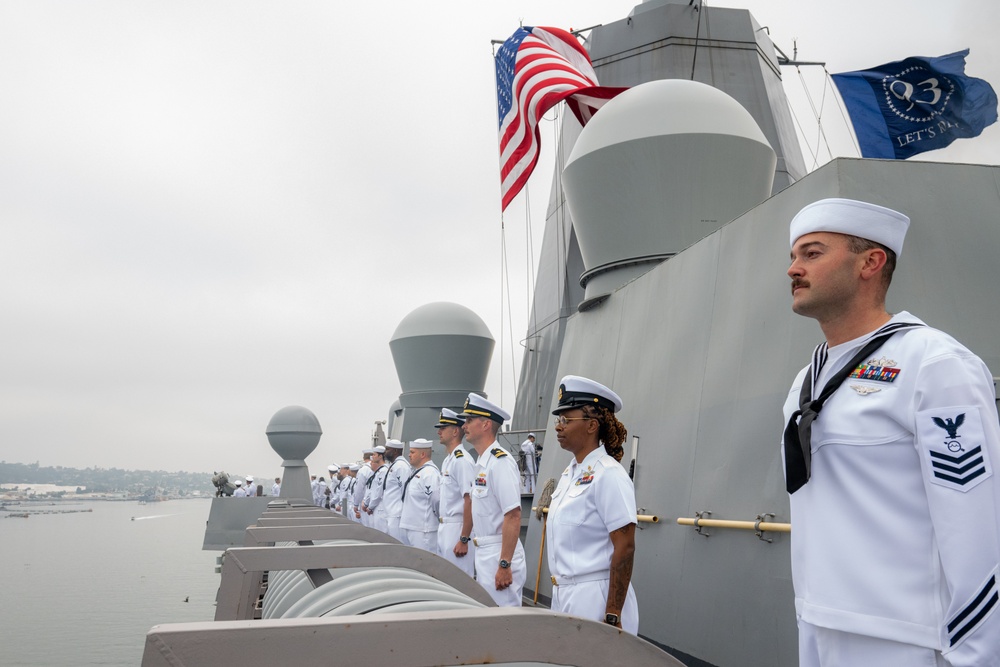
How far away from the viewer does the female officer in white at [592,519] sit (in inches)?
103

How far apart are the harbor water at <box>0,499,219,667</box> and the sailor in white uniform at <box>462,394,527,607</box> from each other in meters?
2.36

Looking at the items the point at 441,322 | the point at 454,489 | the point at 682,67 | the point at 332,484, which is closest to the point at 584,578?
the point at 454,489

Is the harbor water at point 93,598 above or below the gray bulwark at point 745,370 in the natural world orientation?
below

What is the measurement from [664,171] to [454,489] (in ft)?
9.10

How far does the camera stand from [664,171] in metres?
4.73

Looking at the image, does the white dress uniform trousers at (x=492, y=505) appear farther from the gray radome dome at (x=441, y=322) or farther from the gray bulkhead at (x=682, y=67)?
the gray radome dome at (x=441, y=322)

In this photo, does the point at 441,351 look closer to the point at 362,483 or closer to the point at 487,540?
the point at 362,483

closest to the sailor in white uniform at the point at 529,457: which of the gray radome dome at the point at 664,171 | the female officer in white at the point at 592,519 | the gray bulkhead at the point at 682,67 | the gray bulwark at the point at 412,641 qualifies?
the gray bulkhead at the point at 682,67

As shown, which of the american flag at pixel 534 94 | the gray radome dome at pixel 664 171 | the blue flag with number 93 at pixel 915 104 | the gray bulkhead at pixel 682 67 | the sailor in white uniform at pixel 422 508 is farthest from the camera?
the gray bulkhead at pixel 682 67

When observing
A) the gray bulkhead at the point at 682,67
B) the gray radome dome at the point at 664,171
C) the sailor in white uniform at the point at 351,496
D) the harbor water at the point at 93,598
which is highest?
the gray bulkhead at the point at 682,67

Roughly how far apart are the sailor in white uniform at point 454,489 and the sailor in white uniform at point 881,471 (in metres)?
4.00

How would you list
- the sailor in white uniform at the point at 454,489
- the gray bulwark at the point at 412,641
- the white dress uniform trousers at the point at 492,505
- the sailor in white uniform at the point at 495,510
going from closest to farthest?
the gray bulwark at the point at 412,641 → the sailor in white uniform at the point at 495,510 → the white dress uniform trousers at the point at 492,505 → the sailor in white uniform at the point at 454,489

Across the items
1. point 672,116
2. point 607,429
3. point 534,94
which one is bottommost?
point 607,429

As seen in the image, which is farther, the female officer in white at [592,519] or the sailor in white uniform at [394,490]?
the sailor in white uniform at [394,490]
